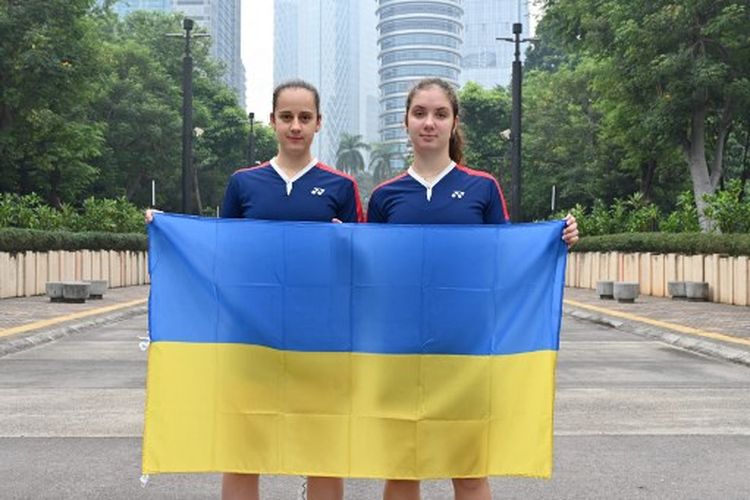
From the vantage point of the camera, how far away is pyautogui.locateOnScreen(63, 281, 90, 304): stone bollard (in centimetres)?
2345

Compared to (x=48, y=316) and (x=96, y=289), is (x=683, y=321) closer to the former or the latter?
(x=48, y=316)

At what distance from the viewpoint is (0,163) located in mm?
36000

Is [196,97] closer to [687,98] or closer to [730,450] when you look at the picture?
[687,98]

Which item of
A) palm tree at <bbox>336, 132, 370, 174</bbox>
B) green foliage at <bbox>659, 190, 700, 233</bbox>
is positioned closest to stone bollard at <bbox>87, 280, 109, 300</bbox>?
green foliage at <bbox>659, 190, 700, 233</bbox>

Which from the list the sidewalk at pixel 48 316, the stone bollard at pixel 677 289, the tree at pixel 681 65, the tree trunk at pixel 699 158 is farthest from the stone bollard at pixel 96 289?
the tree trunk at pixel 699 158

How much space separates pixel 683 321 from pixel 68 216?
22.7 meters

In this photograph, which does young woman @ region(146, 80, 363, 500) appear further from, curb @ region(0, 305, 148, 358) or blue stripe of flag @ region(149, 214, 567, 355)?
curb @ region(0, 305, 148, 358)

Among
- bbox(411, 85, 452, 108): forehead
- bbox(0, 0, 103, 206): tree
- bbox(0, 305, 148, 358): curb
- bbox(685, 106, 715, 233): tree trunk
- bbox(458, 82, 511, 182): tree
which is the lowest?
bbox(0, 305, 148, 358): curb

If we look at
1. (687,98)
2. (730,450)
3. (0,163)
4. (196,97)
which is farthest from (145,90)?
(730,450)

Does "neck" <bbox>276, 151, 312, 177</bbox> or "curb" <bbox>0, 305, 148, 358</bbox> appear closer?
"neck" <bbox>276, 151, 312, 177</bbox>

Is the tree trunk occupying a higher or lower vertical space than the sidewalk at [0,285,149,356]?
higher

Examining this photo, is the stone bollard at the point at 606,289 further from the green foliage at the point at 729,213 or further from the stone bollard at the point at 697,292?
the green foliage at the point at 729,213

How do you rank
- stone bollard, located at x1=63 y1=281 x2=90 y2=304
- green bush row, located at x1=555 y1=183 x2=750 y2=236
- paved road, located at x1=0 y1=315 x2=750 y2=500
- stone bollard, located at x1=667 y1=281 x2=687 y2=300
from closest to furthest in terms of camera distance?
paved road, located at x1=0 y1=315 x2=750 y2=500 < stone bollard, located at x1=63 y1=281 x2=90 y2=304 < stone bollard, located at x1=667 y1=281 x2=687 y2=300 < green bush row, located at x1=555 y1=183 x2=750 y2=236

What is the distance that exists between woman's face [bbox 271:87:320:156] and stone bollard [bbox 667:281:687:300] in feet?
75.9
